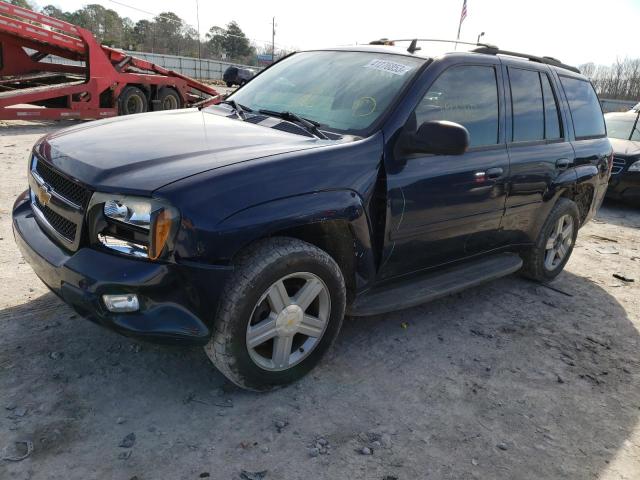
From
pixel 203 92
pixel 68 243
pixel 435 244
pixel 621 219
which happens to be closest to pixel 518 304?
pixel 435 244

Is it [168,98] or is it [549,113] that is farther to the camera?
[168,98]

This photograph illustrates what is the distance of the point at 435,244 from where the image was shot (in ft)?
11.1

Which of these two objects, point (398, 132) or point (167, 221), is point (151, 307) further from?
point (398, 132)

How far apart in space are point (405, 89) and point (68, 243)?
2054 millimetres

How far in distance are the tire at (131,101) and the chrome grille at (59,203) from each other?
31.9 feet

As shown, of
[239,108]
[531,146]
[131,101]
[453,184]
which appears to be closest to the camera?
[453,184]

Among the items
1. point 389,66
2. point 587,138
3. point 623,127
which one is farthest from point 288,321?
point 623,127

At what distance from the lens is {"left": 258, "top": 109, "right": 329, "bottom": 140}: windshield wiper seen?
302cm

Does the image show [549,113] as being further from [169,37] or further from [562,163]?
[169,37]

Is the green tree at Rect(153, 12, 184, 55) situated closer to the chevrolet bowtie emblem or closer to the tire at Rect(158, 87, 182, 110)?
the tire at Rect(158, 87, 182, 110)

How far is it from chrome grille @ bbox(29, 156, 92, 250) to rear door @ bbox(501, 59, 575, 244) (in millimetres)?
2843

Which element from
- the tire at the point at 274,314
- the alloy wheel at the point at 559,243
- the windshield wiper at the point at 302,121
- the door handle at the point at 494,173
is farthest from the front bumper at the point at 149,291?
the alloy wheel at the point at 559,243

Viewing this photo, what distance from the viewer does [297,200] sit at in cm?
254

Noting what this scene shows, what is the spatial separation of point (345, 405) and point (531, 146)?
2500 millimetres
